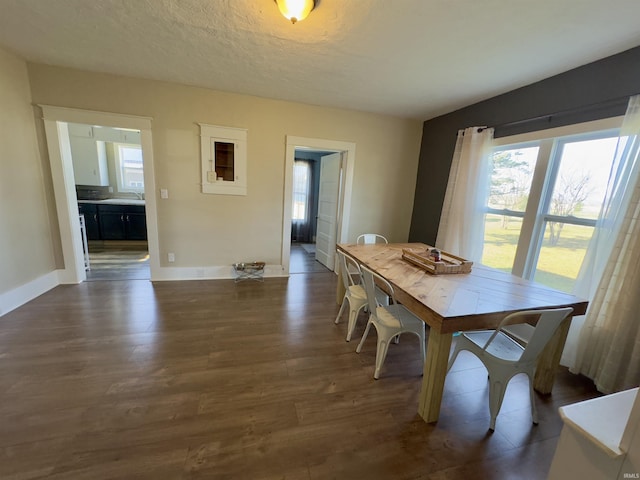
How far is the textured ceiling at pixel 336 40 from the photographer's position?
5.50ft

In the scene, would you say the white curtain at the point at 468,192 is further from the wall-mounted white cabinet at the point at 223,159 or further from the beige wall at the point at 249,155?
the wall-mounted white cabinet at the point at 223,159

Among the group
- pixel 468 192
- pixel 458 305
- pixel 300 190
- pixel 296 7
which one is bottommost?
pixel 458 305

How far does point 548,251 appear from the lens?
252cm

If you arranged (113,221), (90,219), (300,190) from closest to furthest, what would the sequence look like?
(90,219)
(113,221)
(300,190)

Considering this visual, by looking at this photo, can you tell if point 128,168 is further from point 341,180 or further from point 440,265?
point 440,265

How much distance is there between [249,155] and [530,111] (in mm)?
3271

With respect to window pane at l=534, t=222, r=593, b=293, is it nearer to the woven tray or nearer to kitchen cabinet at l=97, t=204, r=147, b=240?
the woven tray

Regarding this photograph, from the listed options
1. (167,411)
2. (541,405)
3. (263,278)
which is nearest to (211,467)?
(167,411)

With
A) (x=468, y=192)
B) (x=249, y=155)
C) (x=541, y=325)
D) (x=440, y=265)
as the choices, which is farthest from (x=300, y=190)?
(x=541, y=325)

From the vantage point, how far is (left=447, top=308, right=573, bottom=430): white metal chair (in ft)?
4.65

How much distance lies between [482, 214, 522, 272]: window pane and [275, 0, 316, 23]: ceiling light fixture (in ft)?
9.17

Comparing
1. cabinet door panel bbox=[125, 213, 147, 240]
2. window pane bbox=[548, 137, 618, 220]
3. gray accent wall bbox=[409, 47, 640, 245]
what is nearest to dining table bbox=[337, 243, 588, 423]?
window pane bbox=[548, 137, 618, 220]

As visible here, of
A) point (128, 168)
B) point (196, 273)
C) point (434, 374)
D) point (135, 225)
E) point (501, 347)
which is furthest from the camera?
point (128, 168)

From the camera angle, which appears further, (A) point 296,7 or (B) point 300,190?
(B) point 300,190
